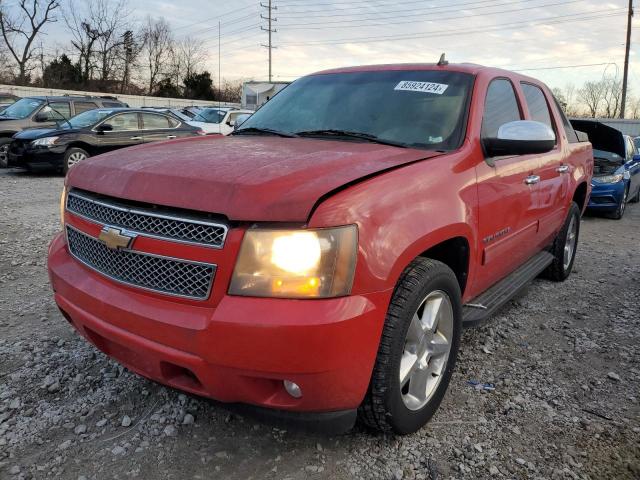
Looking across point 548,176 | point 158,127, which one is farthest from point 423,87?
point 158,127

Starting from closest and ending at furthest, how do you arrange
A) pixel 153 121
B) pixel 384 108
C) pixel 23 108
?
pixel 384 108, pixel 153 121, pixel 23 108

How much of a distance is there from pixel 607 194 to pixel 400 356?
8.15 m

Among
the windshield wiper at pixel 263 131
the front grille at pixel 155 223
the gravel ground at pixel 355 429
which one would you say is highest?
the windshield wiper at pixel 263 131

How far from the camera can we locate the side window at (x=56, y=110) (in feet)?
42.3

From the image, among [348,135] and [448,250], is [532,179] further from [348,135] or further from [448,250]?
[348,135]

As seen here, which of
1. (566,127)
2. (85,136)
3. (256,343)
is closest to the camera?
(256,343)

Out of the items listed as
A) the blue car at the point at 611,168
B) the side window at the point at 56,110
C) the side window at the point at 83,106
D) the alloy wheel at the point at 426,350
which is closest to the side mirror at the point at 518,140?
the alloy wheel at the point at 426,350

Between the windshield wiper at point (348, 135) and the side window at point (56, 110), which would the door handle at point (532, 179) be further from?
the side window at point (56, 110)

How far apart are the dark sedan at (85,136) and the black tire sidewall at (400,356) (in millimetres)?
9735

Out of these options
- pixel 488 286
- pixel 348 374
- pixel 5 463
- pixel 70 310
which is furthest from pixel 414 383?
pixel 5 463

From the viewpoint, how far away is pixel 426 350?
2.48 metres

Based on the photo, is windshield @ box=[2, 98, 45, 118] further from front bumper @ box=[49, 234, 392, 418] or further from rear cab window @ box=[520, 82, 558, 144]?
front bumper @ box=[49, 234, 392, 418]

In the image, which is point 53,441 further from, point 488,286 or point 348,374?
point 488,286

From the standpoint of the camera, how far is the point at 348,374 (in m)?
1.94
